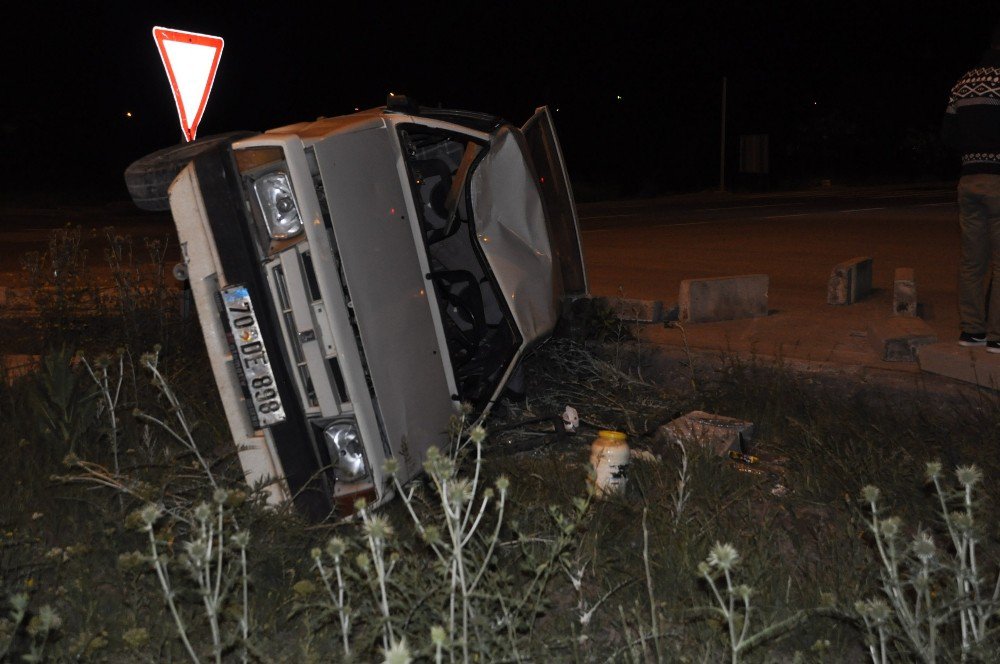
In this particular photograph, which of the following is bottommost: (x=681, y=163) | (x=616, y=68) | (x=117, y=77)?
(x=681, y=163)

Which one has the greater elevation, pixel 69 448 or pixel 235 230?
pixel 235 230

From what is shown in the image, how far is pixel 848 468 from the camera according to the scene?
462 centimetres

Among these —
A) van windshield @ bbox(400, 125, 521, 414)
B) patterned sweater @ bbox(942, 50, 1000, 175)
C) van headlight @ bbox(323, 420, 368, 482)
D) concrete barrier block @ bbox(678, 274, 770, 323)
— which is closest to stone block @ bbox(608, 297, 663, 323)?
concrete barrier block @ bbox(678, 274, 770, 323)

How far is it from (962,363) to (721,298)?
2.73 m

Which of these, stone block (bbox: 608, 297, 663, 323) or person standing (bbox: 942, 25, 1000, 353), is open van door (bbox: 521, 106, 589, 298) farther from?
person standing (bbox: 942, 25, 1000, 353)

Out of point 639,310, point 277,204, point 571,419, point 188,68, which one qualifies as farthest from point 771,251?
point 277,204

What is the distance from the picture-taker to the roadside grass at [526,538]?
287 cm

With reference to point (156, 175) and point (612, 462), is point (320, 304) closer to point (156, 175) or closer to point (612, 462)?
point (612, 462)

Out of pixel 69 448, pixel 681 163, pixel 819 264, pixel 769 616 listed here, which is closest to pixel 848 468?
pixel 769 616

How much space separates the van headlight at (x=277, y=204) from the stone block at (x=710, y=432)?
2.07 m

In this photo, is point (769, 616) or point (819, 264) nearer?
point (769, 616)

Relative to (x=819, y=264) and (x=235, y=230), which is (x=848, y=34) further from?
(x=235, y=230)

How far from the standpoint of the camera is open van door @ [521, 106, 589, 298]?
6.66 m

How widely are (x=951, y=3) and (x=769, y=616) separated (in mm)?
50042
